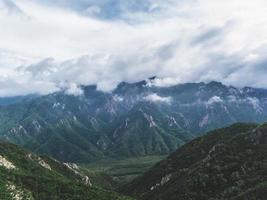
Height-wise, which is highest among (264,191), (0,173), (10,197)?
(0,173)

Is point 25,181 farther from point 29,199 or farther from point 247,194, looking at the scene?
point 247,194

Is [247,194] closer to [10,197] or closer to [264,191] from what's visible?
[264,191]

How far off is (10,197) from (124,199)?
48742 mm

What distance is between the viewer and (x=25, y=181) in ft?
604

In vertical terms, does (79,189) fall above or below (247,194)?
above

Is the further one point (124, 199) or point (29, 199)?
point (124, 199)

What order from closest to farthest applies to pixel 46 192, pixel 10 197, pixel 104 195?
pixel 10 197 < pixel 46 192 < pixel 104 195

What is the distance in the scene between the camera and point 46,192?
17825 centimetres

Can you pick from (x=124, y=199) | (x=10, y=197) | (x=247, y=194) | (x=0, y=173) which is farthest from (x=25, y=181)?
(x=247, y=194)

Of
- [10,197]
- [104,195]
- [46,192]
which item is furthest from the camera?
[104,195]

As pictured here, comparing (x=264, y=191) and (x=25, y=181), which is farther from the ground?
(x=25, y=181)

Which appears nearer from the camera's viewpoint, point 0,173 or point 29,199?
point 29,199

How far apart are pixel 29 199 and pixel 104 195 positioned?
34298mm

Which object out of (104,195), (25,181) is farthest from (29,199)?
(104,195)
